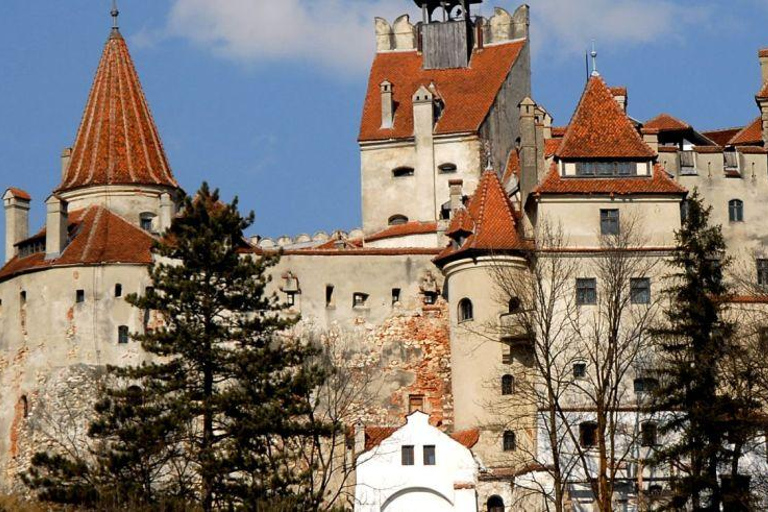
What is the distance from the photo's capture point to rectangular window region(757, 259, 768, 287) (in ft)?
247

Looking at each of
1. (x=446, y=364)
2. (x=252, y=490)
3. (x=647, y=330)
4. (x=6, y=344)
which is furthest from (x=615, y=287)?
(x=6, y=344)

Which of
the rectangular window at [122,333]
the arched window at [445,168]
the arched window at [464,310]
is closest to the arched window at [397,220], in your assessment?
the arched window at [445,168]

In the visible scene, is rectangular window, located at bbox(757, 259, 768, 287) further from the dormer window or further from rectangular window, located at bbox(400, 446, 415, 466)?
rectangular window, located at bbox(400, 446, 415, 466)

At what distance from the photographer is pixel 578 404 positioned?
69188mm

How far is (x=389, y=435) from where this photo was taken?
2756 inches

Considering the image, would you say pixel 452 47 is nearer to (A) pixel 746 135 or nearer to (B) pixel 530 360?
(A) pixel 746 135

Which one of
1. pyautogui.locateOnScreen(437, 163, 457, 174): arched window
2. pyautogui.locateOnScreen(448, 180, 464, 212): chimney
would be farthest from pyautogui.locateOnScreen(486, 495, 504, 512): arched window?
pyautogui.locateOnScreen(437, 163, 457, 174): arched window

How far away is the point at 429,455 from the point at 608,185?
440 inches

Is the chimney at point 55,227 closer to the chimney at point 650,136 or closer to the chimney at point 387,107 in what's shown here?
the chimney at point 387,107

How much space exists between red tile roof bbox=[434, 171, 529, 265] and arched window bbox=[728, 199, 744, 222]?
867 centimetres

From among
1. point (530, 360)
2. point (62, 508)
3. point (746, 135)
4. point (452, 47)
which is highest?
point (452, 47)

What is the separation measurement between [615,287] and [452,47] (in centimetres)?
2496

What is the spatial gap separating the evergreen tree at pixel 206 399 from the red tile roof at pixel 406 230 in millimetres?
17850

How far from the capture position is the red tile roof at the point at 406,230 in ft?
267
